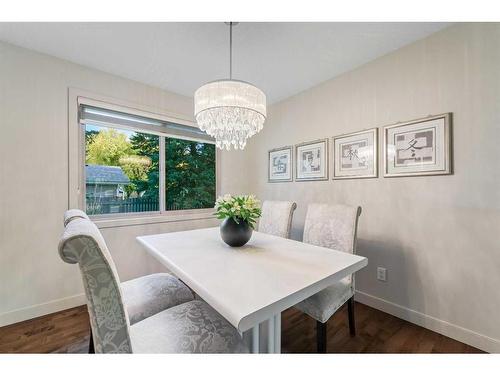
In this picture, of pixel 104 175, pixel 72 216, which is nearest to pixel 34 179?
pixel 104 175

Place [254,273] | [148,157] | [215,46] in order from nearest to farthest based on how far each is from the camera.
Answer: [254,273], [215,46], [148,157]

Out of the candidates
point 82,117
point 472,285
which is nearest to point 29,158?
A: point 82,117

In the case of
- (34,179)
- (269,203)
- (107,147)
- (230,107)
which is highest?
(230,107)

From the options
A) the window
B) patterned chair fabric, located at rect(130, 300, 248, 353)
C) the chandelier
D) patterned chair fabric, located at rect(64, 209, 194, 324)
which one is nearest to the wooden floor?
patterned chair fabric, located at rect(64, 209, 194, 324)

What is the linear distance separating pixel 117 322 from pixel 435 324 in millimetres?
2122

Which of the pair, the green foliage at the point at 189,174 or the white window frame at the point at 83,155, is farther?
the green foliage at the point at 189,174

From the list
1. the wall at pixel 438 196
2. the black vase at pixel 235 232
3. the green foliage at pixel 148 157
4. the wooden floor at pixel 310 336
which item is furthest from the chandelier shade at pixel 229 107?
the wooden floor at pixel 310 336

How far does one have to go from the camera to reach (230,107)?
1.44 m

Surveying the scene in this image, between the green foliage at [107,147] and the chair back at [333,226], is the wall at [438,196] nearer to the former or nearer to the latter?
the chair back at [333,226]

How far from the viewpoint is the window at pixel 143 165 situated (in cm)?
224

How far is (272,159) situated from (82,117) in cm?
217

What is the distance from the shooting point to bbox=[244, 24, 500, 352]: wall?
1.43m

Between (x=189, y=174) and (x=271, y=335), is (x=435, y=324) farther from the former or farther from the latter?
(x=189, y=174)

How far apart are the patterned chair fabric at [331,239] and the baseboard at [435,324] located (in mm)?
707
